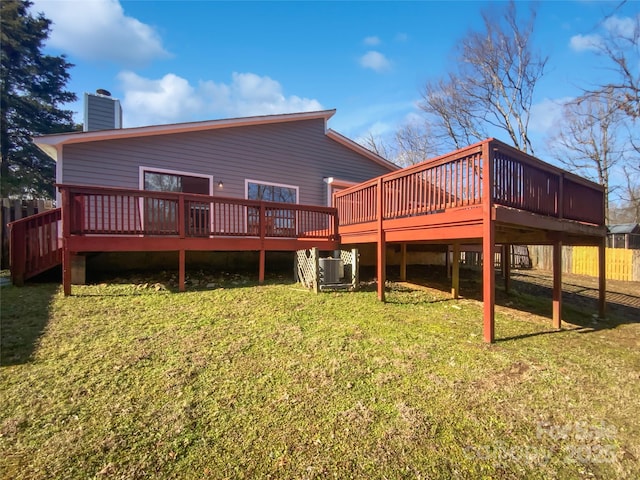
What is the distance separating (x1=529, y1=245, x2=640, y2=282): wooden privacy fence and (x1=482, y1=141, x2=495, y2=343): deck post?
13.8m

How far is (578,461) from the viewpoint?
229 cm

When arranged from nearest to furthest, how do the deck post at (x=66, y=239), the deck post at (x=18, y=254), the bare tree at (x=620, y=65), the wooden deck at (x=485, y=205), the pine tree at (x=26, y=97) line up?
the wooden deck at (x=485, y=205) < the deck post at (x=66, y=239) < the deck post at (x=18, y=254) < the bare tree at (x=620, y=65) < the pine tree at (x=26, y=97)

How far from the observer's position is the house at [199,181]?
5.96m

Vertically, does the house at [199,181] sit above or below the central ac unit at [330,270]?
above

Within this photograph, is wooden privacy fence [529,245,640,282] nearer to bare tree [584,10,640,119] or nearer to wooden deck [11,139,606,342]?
bare tree [584,10,640,119]

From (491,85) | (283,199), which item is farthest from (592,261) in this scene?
(283,199)

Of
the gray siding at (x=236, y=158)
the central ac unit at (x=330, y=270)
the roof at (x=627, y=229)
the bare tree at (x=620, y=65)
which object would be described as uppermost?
the bare tree at (x=620, y=65)

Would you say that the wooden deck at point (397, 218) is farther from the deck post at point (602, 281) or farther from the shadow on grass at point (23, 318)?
the shadow on grass at point (23, 318)

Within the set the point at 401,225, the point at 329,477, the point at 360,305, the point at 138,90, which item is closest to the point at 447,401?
the point at 329,477

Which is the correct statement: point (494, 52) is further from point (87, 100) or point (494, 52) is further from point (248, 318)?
point (248, 318)

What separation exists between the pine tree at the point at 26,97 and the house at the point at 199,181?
→ 1110cm

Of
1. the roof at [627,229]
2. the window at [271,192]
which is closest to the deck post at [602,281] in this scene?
the window at [271,192]

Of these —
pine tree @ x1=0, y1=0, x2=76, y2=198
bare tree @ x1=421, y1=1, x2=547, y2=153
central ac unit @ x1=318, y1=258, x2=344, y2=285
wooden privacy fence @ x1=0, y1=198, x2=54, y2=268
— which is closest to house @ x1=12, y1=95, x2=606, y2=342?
central ac unit @ x1=318, y1=258, x2=344, y2=285

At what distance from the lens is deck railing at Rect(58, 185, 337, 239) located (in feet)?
18.2
